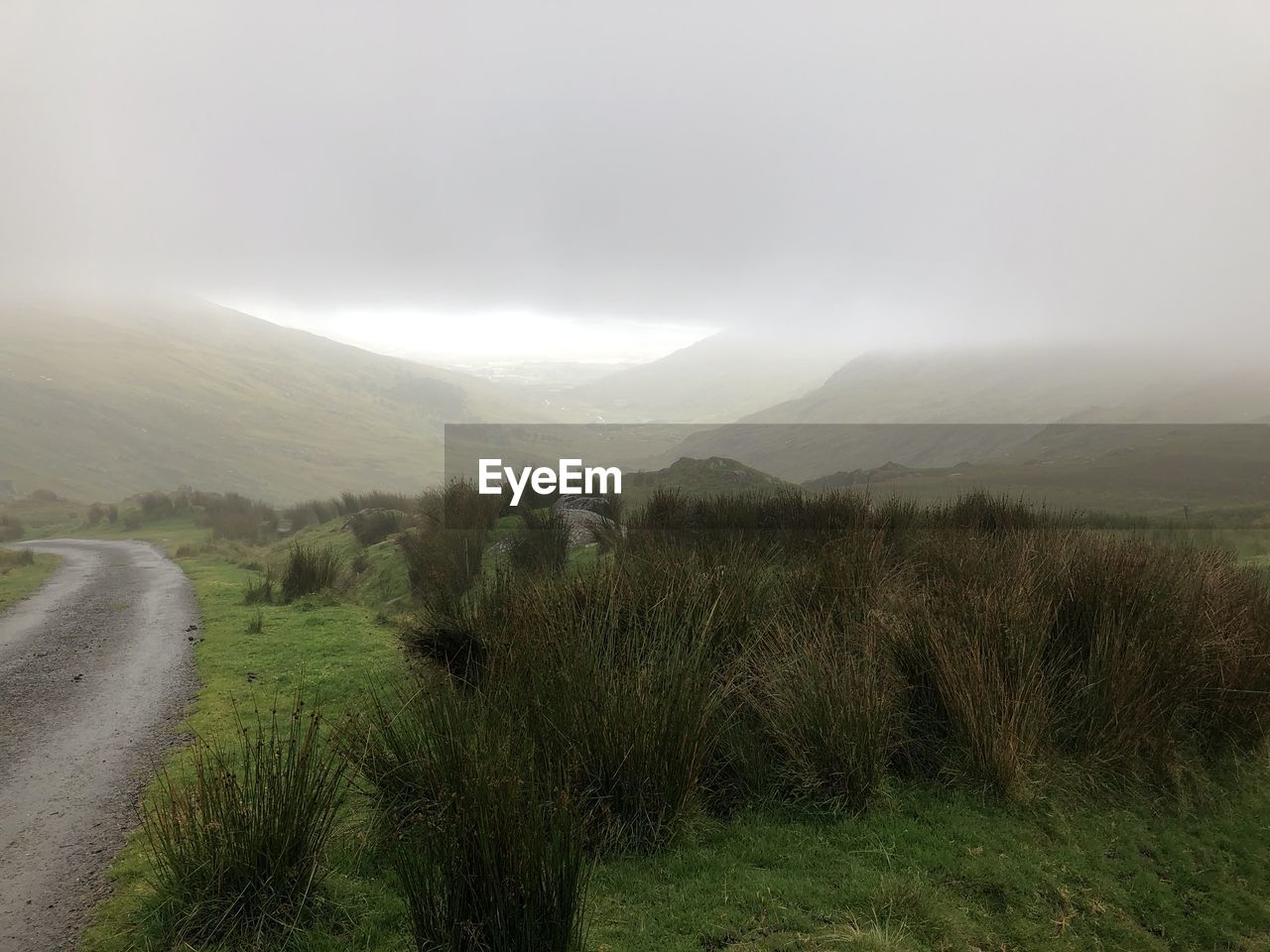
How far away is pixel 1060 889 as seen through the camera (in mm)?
3934

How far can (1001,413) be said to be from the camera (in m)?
156

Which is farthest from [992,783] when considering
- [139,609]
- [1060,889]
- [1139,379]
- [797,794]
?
[1139,379]

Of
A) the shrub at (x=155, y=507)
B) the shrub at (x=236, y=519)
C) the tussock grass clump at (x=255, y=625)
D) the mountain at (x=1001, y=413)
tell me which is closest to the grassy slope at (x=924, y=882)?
the tussock grass clump at (x=255, y=625)

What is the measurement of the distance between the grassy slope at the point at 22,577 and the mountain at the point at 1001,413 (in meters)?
88.0

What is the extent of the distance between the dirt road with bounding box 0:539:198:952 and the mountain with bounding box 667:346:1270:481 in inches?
3601

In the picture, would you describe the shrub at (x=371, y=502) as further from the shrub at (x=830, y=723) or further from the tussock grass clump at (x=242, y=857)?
the tussock grass clump at (x=242, y=857)

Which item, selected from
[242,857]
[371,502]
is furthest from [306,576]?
[371,502]

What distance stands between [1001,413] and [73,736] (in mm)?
177089

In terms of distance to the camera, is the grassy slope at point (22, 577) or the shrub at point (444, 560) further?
the grassy slope at point (22, 577)

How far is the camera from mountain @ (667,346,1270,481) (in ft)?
382

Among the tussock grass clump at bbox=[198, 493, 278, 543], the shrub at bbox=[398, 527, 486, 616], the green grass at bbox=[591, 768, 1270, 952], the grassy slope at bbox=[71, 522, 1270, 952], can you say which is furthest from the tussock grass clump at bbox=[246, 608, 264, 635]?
the tussock grass clump at bbox=[198, 493, 278, 543]

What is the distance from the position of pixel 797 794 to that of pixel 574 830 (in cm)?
212

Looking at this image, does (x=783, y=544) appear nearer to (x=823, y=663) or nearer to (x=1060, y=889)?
(x=823, y=663)

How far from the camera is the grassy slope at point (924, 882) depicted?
10.9ft
